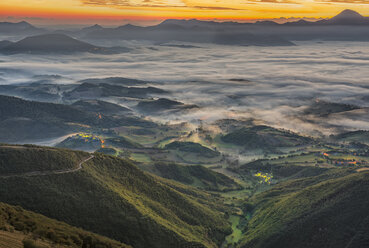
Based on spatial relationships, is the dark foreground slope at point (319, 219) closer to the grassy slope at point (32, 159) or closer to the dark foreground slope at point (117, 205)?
the dark foreground slope at point (117, 205)

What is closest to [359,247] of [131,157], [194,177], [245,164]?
[194,177]

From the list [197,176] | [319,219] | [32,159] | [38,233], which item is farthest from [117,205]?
[197,176]

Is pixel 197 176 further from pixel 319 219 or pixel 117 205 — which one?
pixel 117 205

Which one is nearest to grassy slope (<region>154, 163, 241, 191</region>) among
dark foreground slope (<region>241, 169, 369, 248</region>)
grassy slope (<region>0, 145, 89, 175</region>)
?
dark foreground slope (<region>241, 169, 369, 248</region>)

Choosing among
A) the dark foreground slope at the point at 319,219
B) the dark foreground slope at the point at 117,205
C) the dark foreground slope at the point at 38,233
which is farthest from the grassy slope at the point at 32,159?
the dark foreground slope at the point at 319,219

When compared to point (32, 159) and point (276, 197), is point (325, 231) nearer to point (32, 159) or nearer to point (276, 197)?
point (276, 197)

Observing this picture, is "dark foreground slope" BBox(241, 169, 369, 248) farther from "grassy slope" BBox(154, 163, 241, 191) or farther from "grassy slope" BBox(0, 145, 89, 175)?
"grassy slope" BBox(0, 145, 89, 175)
